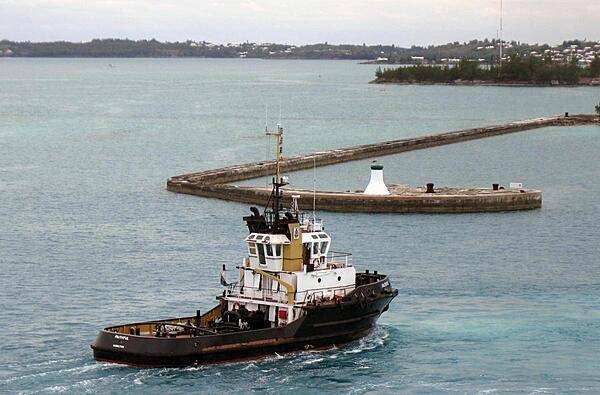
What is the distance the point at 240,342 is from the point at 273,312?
2.24 m

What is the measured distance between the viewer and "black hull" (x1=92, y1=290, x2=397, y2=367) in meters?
37.6

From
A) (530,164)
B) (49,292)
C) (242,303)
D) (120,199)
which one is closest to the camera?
(242,303)

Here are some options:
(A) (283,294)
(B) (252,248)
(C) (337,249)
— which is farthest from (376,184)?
(A) (283,294)

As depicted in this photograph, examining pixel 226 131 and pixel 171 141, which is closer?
pixel 171 141

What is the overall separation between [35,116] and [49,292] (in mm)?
113604

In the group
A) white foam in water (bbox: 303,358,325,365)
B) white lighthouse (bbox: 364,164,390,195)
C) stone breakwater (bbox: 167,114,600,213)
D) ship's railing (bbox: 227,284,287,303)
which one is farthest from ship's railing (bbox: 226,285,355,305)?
white lighthouse (bbox: 364,164,390,195)

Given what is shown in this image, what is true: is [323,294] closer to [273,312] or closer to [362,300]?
[362,300]

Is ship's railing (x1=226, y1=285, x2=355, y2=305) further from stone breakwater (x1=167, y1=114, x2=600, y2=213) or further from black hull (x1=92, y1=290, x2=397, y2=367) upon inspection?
stone breakwater (x1=167, y1=114, x2=600, y2=213)

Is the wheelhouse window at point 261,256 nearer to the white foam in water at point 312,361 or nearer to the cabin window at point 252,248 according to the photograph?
the cabin window at point 252,248

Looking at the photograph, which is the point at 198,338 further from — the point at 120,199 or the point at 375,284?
the point at 120,199

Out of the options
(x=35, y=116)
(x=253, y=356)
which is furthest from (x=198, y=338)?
(x=35, y=116)

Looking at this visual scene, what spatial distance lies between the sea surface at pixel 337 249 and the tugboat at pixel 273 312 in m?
0.49

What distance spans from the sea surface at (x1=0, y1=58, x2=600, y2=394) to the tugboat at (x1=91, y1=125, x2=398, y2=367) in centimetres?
49

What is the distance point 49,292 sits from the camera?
50.3m
